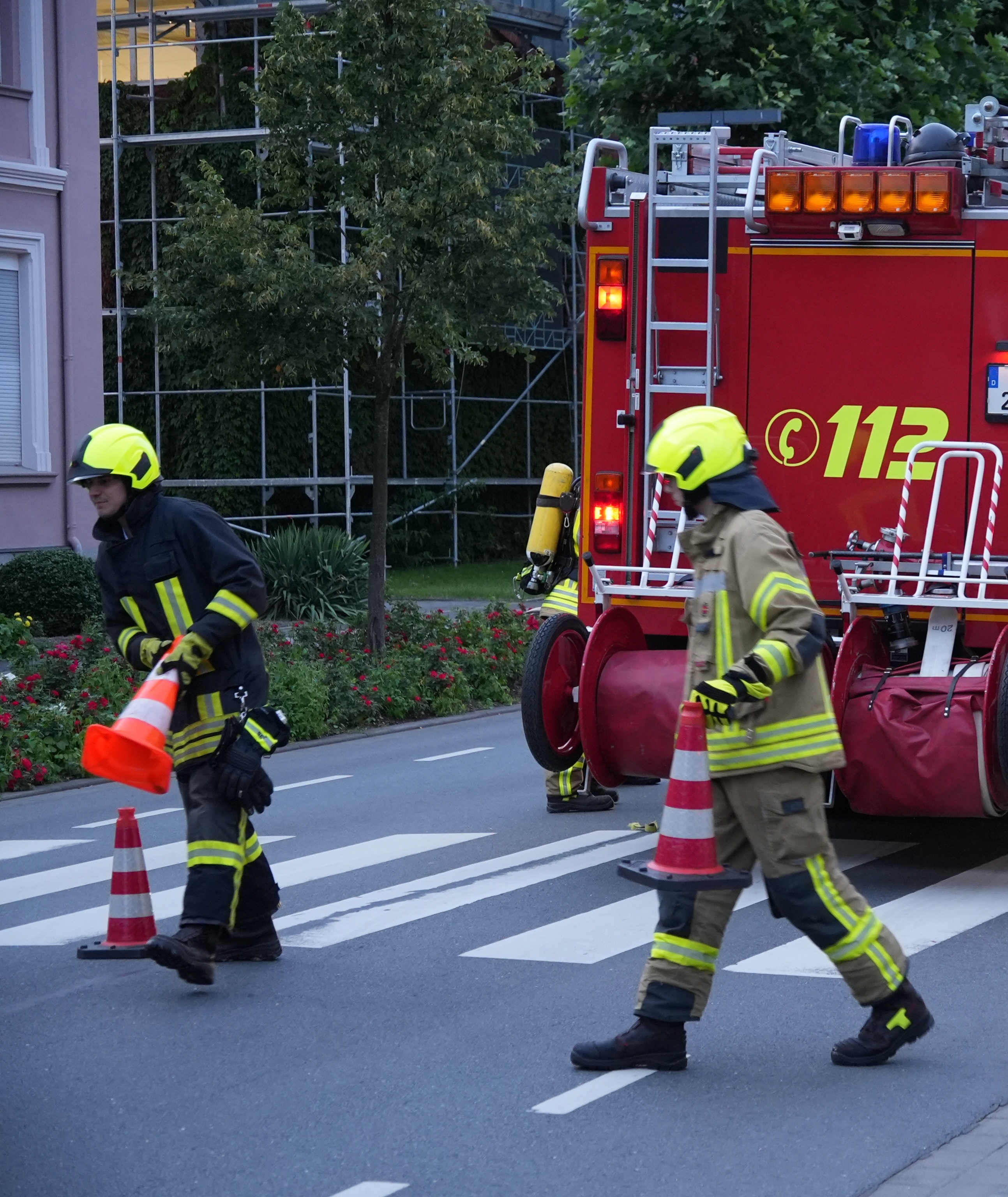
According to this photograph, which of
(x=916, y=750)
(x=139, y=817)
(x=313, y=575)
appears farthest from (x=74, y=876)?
(x=313, y=575)

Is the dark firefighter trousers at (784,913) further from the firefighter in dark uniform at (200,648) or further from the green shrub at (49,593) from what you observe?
the green shrub at (49,593)

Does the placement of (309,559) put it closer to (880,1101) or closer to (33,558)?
(33,558)

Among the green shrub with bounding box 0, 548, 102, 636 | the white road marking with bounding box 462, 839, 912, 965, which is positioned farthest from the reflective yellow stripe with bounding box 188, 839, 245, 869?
the green shrub with bounding box 0, 548, 102, 636

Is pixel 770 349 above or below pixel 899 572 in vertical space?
above

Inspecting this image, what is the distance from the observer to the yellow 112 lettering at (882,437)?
353 inches

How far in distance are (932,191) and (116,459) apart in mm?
3947

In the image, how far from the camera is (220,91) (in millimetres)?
29000

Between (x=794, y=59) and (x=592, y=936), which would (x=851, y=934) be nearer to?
(x=592, y=936)

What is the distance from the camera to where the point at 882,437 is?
9070 millimetres

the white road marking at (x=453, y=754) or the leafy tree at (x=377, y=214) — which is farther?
the leafy tree at (x=377, y=214)

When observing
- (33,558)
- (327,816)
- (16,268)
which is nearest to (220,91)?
(16,268)

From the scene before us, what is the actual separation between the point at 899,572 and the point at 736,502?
10.5 ft

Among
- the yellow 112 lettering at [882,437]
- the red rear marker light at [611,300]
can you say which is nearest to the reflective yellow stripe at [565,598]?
the red rear marker light at [611,300]

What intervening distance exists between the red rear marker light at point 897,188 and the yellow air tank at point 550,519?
252cm
